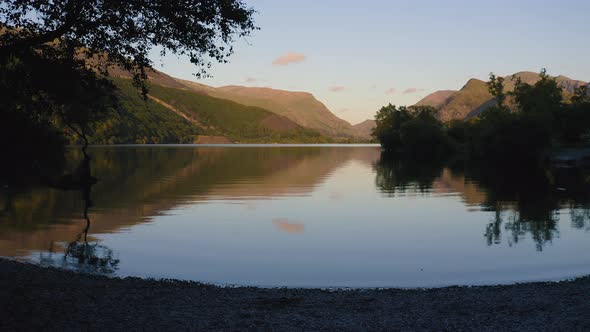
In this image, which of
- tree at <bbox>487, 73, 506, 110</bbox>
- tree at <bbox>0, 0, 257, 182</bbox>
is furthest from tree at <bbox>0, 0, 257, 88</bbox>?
tree at <bbox>487, 73, 506, 110</bbox>

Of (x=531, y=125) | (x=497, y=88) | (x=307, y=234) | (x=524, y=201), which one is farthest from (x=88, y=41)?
(x=497, y=88)

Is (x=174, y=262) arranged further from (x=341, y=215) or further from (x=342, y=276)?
(x=341, y=215)

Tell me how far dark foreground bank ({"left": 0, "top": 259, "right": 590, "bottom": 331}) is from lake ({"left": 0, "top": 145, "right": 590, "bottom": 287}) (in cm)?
313

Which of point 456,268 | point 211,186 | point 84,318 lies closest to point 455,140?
point 211,186

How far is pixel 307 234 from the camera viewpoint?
104ft

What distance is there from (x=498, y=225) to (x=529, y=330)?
22.8 m

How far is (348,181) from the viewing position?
7294 cm

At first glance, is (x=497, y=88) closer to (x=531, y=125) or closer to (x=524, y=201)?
(x=531, y=125)

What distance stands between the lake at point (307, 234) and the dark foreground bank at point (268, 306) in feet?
10.3

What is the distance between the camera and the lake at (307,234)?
22.3 m

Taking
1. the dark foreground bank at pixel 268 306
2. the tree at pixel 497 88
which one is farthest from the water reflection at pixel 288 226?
the tree at pixel 497 88

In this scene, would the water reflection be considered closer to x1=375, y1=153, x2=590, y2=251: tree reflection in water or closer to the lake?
the lake

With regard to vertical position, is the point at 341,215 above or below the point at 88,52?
below

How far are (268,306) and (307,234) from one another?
16.0 metres
